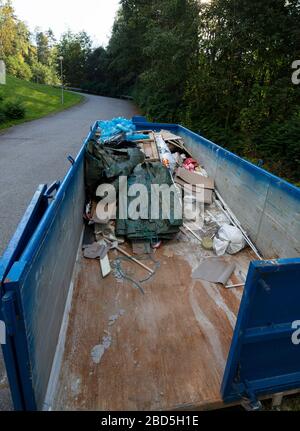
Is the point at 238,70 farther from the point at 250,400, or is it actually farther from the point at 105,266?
the point at 250,400

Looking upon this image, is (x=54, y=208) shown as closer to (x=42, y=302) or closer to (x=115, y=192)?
(x=42, y=302)

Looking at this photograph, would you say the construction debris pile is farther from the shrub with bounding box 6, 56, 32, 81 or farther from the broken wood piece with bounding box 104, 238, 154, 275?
the shrub with bounding box 6, 56, 32, 81

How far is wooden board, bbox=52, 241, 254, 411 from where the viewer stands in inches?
76.1

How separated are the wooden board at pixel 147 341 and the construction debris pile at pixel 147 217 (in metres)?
0.23

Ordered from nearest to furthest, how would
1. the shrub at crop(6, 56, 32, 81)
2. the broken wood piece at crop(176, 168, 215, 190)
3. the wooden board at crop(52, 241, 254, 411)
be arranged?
the wooden board at crop(52, 241, 254, 411), the broken wood piece at crop(176, 168, 215, 190), the shrub at crop(6, 56, 32, 81)

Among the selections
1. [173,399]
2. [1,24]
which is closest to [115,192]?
[173,399]

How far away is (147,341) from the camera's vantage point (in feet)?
7.82

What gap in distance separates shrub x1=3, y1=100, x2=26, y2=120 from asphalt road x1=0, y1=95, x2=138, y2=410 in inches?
32.4

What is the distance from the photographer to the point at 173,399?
1924 millimetres

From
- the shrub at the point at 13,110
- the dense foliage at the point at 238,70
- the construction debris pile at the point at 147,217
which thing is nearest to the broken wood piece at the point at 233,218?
the construction debris pile at the point at 147,217

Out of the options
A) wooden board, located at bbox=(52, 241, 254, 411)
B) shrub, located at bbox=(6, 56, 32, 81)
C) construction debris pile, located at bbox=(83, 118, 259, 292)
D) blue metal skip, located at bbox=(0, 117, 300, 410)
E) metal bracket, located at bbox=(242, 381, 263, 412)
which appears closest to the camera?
blue metal skip, located at bbox=(0, 117, 300, 410)

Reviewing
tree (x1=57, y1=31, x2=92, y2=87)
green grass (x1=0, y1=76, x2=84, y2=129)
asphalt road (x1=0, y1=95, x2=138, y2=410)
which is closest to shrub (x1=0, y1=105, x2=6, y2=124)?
asphalt road (x1=0, y1=95, x2=138, y2=410)

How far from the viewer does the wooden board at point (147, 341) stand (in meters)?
1.93

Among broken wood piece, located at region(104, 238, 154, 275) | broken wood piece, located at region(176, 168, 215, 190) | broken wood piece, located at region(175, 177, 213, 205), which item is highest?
broken wood piece, located at region(176, 168, 215, 190)
